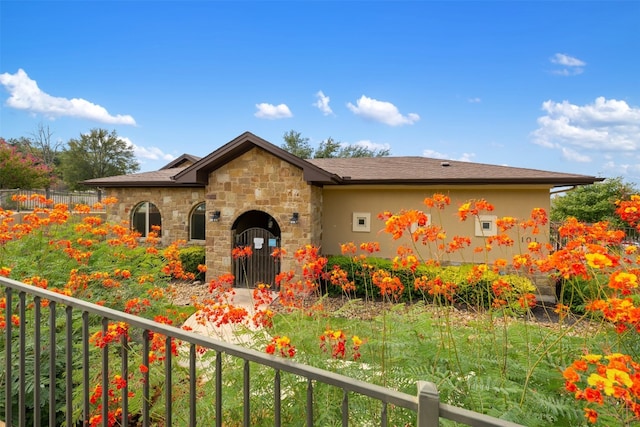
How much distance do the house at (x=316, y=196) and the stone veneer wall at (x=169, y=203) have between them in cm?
65

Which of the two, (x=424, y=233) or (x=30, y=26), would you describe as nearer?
(x=424, y=233)

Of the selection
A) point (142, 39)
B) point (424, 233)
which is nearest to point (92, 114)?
point (142, 39)

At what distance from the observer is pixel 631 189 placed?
1892 cm

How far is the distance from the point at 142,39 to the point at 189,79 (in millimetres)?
4664

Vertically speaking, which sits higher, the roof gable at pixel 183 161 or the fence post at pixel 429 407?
the roof gable at pixel 183 161

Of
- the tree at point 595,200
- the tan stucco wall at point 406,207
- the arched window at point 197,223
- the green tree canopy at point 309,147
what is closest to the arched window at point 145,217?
the arched window at point 197,223

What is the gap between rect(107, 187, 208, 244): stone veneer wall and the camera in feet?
37.7

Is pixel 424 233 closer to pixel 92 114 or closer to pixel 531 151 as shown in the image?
pixel 531 151

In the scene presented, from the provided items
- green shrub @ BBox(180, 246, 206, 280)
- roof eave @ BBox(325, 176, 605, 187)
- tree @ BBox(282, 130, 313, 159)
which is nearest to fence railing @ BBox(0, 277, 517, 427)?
green shrub @ BBox(180, 246, 206, 280)

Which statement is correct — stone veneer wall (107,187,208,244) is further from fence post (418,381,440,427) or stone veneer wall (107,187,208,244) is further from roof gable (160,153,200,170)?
fence post (418,381,440,427)

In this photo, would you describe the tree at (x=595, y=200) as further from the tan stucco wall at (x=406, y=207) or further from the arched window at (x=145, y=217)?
the arched window at (x=145, y=217)

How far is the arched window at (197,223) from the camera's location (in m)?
11.6

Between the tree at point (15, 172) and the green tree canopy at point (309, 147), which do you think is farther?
the green tree canopy at point (309, 147)

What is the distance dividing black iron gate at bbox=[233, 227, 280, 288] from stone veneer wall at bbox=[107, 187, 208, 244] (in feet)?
9.33
